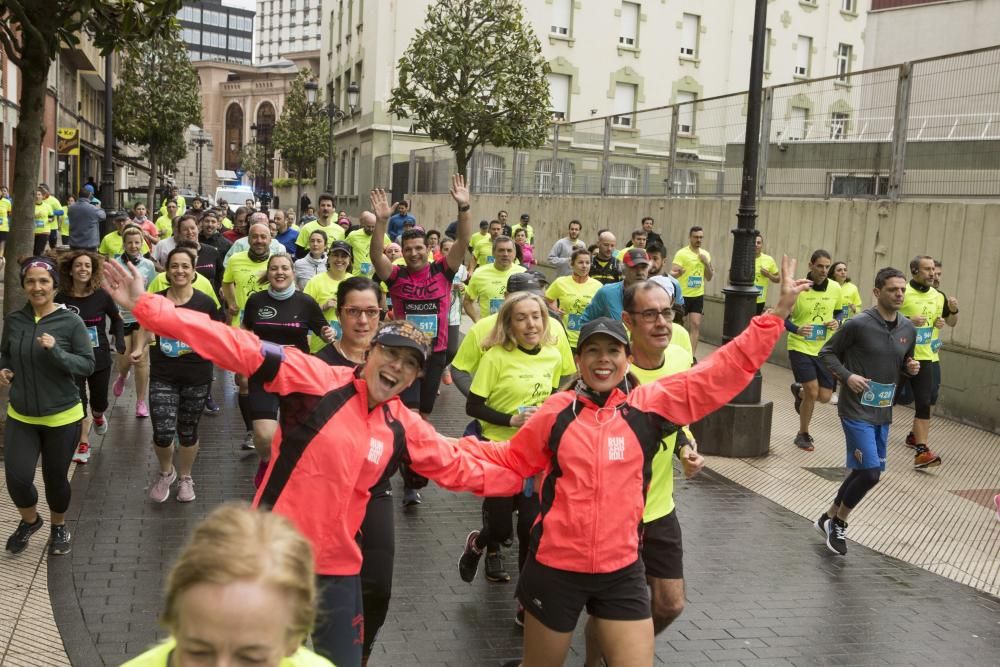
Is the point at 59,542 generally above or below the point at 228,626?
below

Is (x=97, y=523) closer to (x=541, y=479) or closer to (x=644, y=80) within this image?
(x=541, y=479)

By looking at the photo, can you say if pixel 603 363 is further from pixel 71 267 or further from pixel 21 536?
pixel 71 267

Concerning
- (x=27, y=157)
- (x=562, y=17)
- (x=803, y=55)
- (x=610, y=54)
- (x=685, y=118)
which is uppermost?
(x=562, y=17)

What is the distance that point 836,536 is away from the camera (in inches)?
291

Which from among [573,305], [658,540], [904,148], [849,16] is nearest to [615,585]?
[658,540]

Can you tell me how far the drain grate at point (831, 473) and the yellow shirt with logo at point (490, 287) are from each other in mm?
3427

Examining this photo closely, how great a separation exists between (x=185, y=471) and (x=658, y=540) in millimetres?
4432

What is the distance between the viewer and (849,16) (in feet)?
171

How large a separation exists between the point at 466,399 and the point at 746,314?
439 centimetres

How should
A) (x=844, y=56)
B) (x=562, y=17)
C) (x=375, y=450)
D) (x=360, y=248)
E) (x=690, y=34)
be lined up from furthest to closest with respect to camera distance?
(x=844, y=56), (x=690, y=34), (x=562, y=17), (x=360, y=248), (x=375, y=450)

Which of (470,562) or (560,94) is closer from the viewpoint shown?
(470,562)

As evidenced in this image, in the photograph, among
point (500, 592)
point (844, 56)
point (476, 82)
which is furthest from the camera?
point (844, 56)

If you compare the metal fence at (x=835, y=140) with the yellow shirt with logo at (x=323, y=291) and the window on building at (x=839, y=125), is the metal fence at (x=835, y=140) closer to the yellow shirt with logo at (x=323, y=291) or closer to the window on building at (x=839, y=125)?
the window on building at (x=839, y=125)

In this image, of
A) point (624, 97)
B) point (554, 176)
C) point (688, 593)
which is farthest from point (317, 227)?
point (624, 97)
